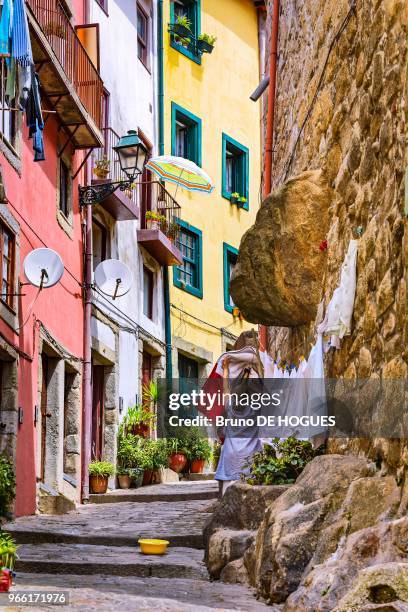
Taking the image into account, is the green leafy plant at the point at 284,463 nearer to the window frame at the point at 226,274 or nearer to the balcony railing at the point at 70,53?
the balcony railing at the point at 70,53

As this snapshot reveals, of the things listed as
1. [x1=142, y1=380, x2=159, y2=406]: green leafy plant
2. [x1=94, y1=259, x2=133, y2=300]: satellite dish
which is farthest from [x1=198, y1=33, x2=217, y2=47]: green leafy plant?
[x1=94, y1=259, x2=133, y2=300]: satellite dish

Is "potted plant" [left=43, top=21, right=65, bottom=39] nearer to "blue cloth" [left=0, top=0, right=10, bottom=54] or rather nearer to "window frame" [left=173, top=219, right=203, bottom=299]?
"blue cloth" [left=0, top=0, right=10, bottom=54]

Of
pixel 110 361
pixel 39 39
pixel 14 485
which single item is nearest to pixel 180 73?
pixel 110 361

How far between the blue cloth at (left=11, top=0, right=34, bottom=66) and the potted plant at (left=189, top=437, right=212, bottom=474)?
9845 mm

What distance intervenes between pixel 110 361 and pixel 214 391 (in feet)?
23.5

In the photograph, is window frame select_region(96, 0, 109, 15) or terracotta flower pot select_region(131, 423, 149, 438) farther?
window frame select_region(96, 0, 109, 15)

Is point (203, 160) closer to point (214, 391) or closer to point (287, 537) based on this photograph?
point (214, 391)

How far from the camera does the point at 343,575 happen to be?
6.23 m

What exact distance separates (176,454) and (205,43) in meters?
9.57

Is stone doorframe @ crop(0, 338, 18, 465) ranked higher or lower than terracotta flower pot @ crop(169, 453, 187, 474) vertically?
higher

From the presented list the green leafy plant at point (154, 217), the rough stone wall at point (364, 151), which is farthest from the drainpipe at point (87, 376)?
the rough stone wall at point (364, 151)

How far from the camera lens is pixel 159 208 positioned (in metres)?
22.3

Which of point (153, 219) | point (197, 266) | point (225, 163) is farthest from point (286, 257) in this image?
point (225, 163)

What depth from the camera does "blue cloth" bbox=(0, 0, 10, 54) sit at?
12.9 meters
